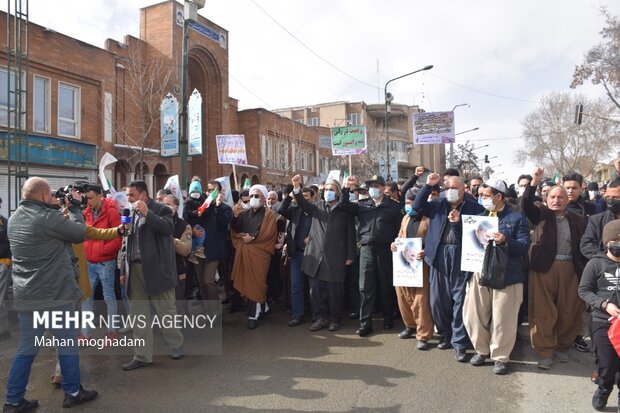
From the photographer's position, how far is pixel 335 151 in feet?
44.3

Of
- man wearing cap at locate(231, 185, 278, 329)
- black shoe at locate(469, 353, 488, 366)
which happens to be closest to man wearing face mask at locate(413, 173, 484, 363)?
black shoe at locate(469, 353, 488, 366)

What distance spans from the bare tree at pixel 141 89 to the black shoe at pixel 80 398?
14217mm

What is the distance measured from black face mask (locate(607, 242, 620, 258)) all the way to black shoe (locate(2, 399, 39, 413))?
5091 mm

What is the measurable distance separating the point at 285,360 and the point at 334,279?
151 centimetres

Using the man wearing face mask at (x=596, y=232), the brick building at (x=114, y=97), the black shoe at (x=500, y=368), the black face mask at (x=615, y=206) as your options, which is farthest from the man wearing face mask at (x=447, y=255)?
the brick building at (x=114, y=97)

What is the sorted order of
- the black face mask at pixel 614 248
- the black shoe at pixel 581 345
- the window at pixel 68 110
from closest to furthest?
1. the black face mask at pixel 614 248
2. the black shoe at pixel 581 345
3. the window at pixel 68 110

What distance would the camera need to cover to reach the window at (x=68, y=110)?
1596cm

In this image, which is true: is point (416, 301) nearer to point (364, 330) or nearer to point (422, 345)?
point (422, 345)

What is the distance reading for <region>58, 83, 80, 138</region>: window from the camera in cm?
1596

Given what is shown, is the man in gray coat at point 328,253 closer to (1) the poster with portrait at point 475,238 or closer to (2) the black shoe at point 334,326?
(2) the black shoe at point 334,326

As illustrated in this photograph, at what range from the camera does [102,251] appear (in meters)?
5.82

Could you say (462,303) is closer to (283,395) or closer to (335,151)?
(283,395)

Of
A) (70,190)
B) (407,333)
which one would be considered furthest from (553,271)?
(70,190)

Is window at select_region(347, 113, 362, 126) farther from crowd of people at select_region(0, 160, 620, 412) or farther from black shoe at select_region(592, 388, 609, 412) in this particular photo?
black shoe at select_region(592, 388, 609, 412)
